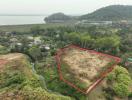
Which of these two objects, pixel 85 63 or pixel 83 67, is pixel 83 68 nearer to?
pixel 83 67

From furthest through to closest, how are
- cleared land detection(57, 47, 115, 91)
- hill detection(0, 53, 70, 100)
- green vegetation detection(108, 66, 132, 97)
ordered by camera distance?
cleared land detection(57, 47, 115, 91)
green vegetation detection(108, 66, 132, 97)
hill detection(0, 53, 70, 100)

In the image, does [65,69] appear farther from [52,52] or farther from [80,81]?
[52,52]

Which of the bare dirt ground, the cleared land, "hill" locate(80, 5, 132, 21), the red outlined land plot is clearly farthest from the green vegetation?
"hill" locate(80, 5, 132, 21)

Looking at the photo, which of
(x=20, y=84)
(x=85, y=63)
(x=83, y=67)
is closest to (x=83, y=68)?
(x=83, y=67)

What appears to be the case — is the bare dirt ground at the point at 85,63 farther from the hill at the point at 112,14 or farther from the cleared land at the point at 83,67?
the hill at the point at 112,14

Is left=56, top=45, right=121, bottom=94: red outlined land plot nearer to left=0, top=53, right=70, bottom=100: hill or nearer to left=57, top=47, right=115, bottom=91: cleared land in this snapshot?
left=57, top=47, right=115, bottom=91: cleared land

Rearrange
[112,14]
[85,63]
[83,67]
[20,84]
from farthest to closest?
1. [112,14]
2. [85,63]
3. [83,67]
4. [20,84]

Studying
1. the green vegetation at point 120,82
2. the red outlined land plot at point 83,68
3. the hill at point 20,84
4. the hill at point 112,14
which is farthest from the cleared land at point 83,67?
the hill at point 112,14
